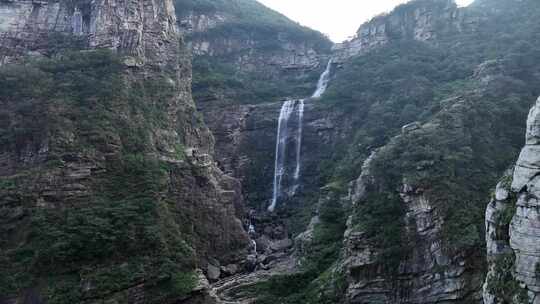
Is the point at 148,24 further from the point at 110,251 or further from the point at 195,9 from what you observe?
the point at 195,9

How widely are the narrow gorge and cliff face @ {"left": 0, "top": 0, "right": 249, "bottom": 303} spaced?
83 millimetres

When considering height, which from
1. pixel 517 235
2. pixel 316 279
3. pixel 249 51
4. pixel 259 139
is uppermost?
pixel 249 51

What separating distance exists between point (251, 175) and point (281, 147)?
336 cm

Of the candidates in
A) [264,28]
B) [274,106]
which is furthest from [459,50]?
[264,28]

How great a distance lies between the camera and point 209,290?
2041 centimetres

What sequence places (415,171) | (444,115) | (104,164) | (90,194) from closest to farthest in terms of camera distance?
(90,194)
(415,171)
(104,164)
(444,115)

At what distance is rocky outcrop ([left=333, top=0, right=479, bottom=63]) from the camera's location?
1767 inches

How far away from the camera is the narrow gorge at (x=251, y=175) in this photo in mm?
18594

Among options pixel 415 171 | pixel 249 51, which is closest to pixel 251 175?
pixel 415 171

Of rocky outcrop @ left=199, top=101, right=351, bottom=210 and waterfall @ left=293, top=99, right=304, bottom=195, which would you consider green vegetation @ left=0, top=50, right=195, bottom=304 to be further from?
waterfall @ left=293, top=99, right=304, bottom=195

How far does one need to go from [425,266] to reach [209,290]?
30.8 ft

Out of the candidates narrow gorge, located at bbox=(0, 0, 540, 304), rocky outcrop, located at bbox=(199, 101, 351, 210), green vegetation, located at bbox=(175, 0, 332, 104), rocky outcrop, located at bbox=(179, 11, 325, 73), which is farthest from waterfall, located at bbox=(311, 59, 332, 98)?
rocky outcrop, located at bbox=(199, 101, 351, 210)

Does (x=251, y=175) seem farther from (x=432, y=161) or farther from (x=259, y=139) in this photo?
(x=432, y=161)

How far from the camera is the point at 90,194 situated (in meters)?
21.0
